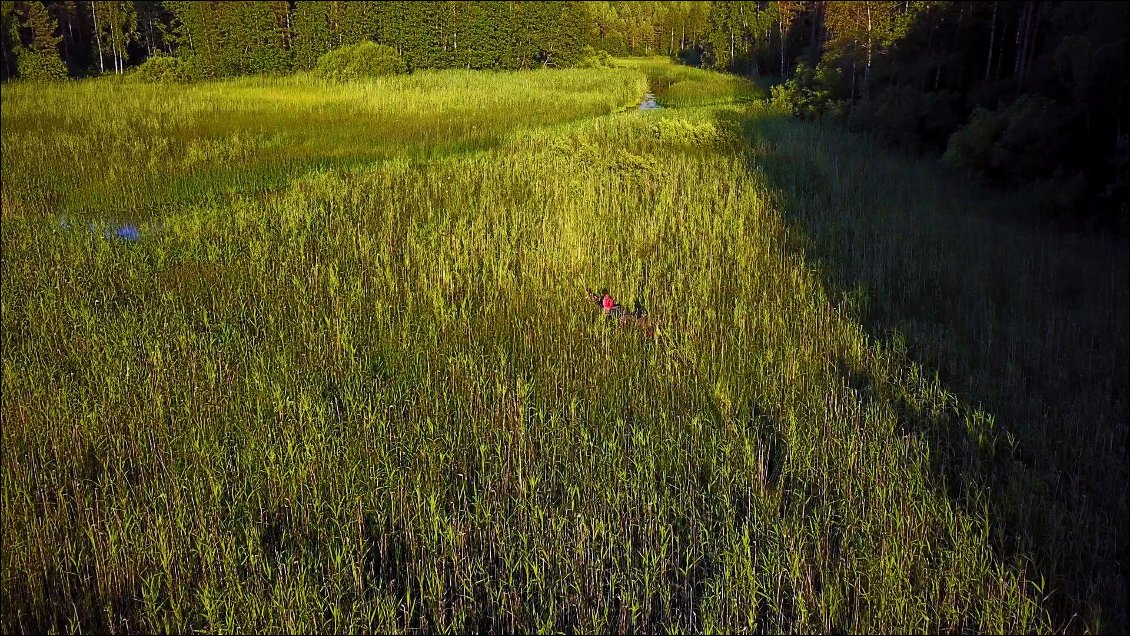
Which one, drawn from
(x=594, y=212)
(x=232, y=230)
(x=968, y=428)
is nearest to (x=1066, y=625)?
(x=968, y=428)

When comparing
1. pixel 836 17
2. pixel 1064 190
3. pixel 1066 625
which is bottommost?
pixel 1066 625

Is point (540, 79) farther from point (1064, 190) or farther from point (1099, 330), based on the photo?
point (1099, 330)

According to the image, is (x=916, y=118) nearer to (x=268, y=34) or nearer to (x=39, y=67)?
(x=39, y=67)

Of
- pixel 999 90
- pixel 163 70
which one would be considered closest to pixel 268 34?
pixel 163 70

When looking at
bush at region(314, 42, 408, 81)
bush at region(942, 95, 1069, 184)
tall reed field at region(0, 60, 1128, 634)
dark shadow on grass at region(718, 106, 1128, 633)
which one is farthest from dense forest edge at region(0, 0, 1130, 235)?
tall reed field at region(0, 60, 1128, 634)

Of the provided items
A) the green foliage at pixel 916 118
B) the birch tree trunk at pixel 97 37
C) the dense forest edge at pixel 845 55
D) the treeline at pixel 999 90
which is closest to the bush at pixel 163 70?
the dense forest edge at pixel 845 55

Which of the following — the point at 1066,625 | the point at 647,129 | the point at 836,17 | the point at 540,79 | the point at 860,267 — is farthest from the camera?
the point at 540,79

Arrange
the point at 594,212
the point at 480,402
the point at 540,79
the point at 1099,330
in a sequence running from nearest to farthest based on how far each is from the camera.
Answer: the point at 480,402
the point at 1099,330
the point at 594,212
the point at 540,79
